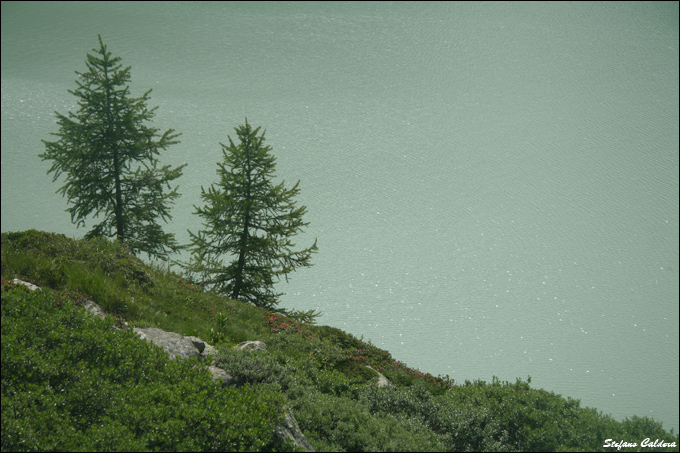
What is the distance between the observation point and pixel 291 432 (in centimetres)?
650

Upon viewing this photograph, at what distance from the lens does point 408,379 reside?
10.4 meters

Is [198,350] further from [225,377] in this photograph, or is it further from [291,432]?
[291,432]

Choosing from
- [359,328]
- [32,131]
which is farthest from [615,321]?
[32,131]

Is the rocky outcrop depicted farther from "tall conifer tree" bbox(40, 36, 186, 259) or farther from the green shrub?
"tall conifer tree" bbox(40, 36, 186, 259)

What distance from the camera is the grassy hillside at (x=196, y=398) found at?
19.3 ft

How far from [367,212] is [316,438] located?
76.5 feet

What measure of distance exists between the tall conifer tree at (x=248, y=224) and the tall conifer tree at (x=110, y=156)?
9.39 feet

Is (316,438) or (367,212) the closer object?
(316,438)

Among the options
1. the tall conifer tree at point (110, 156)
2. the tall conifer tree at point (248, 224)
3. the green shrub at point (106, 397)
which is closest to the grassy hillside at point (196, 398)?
the green shrub at point (106, 397)

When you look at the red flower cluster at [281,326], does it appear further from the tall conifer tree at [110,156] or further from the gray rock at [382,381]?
the tall conifer tree at [110,156]

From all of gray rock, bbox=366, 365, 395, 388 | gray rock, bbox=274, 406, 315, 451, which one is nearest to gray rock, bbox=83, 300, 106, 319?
gray rock, bbox=274, 406, 315, 451

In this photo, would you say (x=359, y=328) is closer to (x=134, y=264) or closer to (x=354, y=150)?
(x=134, y=264)

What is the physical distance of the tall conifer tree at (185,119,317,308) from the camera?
1505cm

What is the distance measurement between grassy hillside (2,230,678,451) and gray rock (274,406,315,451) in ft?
0.45
